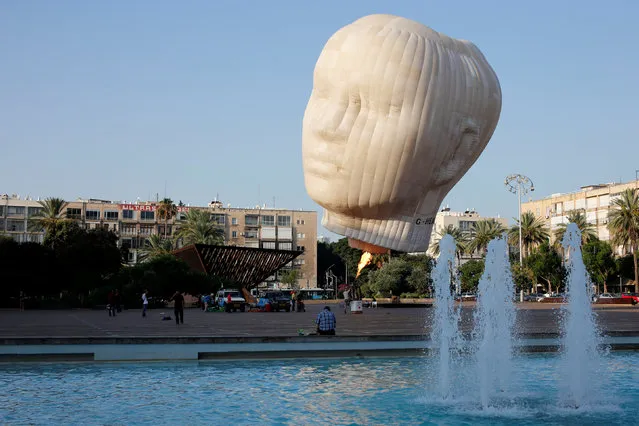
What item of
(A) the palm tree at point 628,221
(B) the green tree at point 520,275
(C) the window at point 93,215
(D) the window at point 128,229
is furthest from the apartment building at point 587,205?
(C) the window at point 93,215

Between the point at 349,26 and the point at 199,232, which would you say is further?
the point at 199,232

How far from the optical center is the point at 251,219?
125 m

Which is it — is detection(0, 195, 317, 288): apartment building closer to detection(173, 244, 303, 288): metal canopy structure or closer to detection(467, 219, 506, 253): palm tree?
detection(467, 219, 506, 253): palm tree

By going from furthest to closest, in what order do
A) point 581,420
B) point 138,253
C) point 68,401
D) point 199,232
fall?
point 138,253, point 199,232, point 68,401, point 581,420

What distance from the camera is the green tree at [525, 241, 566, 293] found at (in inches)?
3305

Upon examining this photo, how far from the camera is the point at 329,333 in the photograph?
18859 mm

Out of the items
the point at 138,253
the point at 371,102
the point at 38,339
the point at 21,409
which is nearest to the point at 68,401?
the point at 21,409

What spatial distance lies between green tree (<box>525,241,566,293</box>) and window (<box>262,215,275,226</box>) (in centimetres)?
4798

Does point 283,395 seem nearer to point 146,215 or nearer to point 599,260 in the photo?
point 599,260

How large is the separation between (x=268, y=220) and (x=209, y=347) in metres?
108

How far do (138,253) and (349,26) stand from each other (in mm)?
85210

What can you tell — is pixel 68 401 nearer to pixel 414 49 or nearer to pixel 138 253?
pixel 414 49

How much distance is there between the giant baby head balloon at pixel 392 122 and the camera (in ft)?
103

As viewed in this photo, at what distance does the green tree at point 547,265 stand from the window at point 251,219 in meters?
49.6
